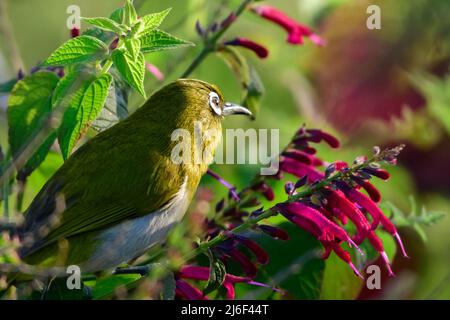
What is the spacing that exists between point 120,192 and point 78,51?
521 mm

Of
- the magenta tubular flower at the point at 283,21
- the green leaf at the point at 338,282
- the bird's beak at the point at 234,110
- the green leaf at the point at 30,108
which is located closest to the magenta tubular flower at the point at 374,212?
the green leaf at the point at 338,282

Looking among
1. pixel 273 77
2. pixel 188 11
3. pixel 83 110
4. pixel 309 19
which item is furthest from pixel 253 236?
pixel 273 77

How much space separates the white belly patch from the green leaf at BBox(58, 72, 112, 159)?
38 centimetres

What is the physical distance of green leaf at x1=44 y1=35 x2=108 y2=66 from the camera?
7.53 ft

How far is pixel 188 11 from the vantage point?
12.1ft

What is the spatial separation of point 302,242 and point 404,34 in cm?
197

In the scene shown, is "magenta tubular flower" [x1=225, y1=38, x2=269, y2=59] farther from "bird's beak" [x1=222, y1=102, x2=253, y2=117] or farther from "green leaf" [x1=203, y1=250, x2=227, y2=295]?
"green leaf" [x1=203, y1=250, x2=227, y2=295]

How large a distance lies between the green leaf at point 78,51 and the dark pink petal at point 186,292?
0.64 metres

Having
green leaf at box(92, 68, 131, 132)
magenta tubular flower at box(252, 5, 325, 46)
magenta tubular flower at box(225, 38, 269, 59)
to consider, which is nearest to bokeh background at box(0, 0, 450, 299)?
magenta tubular flower at box(252, 5, 325, 46)

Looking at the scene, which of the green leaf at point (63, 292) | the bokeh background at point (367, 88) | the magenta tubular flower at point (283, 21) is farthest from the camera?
the bokeh background at point (367, 88)

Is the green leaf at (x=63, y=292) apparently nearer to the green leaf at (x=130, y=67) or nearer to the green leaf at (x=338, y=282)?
the green leaf at (x=130, y=67)

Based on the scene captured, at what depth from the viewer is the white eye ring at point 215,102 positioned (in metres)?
3.06
